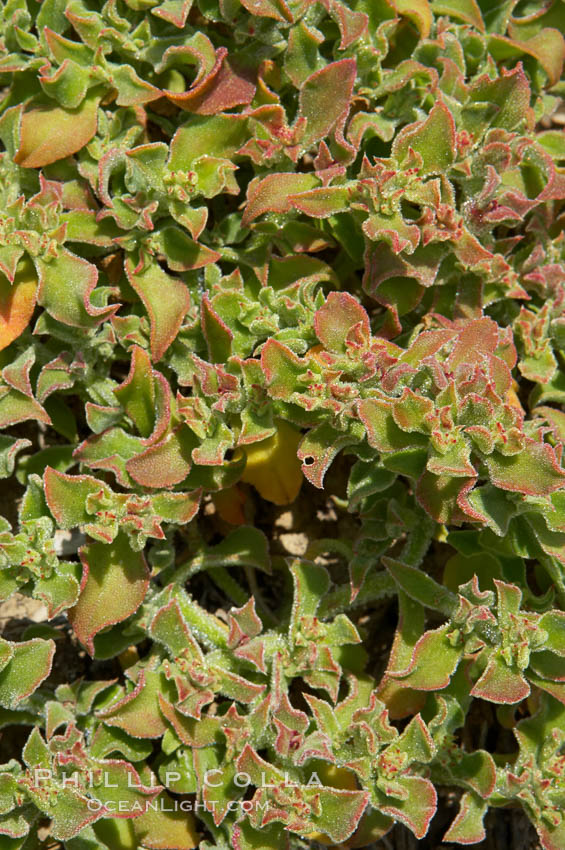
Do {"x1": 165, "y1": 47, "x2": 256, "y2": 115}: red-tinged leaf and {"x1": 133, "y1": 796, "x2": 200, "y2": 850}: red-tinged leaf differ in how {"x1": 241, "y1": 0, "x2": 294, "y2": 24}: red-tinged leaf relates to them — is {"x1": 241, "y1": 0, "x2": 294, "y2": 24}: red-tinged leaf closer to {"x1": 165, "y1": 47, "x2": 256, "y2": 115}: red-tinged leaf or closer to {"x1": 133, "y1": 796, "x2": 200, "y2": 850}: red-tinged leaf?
{"x1": 165, "y1": 47, "x2": 256, "y2": 115}: red-tinged leaf

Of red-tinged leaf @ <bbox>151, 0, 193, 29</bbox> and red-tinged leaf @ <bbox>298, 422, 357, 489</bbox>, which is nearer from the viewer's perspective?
red-tinged leaf @ <bbox>298, 422, 357, 489</bbox>

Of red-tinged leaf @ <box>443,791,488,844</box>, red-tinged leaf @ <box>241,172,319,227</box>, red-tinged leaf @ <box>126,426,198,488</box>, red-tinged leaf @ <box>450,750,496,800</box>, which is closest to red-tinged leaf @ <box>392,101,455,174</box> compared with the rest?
red-tinged leaf @ <box>241,172,319,227</box>

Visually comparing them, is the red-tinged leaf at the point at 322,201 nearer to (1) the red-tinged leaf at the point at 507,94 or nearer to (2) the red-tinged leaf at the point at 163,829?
(1) the red-tinged leaf at the point at 507,94

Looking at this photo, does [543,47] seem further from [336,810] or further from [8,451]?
[336,810]

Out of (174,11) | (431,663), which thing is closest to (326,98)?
(174,11)

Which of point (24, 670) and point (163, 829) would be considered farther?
point (163, 829)

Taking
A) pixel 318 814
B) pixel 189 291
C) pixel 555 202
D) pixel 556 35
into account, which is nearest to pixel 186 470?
pixel 189 291

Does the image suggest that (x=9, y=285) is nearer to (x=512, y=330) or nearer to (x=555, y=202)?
(x=512, y=330)
